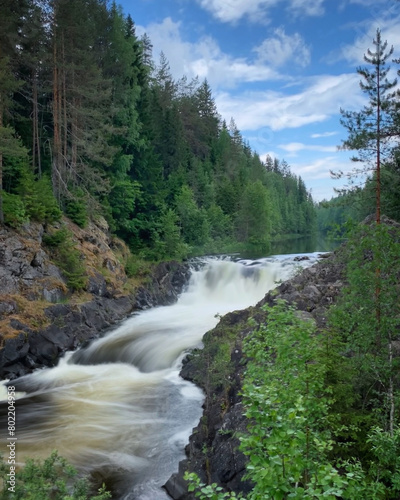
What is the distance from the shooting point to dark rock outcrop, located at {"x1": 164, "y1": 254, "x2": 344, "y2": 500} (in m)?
7.30

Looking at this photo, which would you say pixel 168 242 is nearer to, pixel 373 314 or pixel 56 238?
pixel 56 238

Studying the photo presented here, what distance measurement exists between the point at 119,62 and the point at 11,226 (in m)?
17.8

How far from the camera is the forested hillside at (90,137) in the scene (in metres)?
19.2

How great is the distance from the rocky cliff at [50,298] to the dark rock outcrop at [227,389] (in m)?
5.72

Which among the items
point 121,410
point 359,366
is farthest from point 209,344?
point 359,366

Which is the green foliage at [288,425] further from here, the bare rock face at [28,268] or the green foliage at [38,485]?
the bare rock face at [28,268]

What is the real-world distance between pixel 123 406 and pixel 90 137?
61.6 feet

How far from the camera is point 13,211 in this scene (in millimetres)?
17000

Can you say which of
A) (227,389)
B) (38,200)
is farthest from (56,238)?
(227,389)

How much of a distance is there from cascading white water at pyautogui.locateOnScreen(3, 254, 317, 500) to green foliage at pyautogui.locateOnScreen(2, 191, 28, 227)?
645 cm

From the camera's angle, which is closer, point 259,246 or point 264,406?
point 264,406

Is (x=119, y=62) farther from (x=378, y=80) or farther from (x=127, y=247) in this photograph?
(x=378, y=80)

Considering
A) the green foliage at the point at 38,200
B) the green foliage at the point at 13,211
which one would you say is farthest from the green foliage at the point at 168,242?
the green foliage at the point at 13,211

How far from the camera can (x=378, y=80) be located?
10.5m
